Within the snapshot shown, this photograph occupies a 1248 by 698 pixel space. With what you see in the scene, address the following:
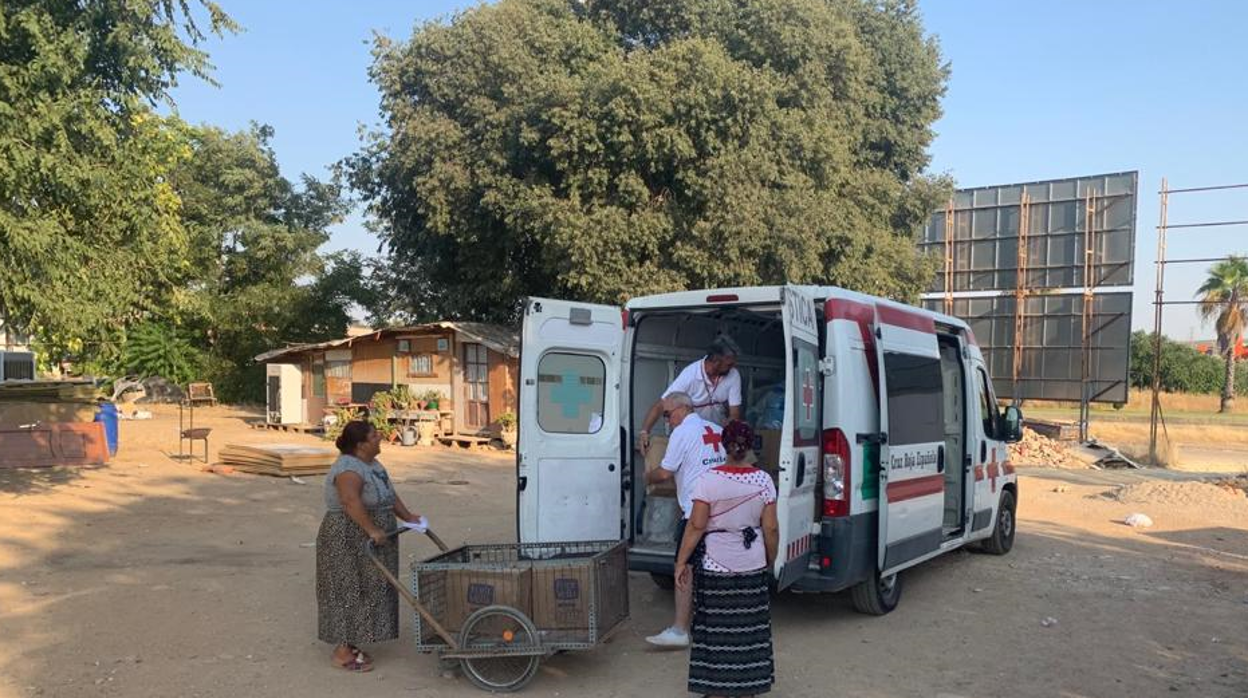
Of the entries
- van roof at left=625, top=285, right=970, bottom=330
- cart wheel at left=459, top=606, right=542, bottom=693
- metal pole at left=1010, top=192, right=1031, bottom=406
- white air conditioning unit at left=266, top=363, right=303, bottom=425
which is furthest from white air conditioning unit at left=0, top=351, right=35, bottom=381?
cart wheel at left=459, top=606, right=542, bottom=693

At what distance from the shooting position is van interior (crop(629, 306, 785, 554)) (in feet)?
22.6

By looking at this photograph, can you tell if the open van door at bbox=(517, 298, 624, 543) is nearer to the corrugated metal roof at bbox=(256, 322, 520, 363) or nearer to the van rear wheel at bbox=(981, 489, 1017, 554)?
the van rear wheel at bbox=(981, 489, 1017, 554)

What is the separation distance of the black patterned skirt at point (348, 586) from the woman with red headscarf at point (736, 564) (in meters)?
2.04

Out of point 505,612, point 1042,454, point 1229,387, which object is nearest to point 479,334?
point 1042,454

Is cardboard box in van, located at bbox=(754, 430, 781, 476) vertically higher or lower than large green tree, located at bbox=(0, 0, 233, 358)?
lower

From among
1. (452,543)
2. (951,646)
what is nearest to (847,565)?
(951,646)

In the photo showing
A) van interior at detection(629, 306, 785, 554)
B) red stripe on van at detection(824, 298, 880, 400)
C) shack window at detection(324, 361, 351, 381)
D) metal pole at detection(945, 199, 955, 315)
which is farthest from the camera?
metal pole at detection(945, 199, 955, 315)

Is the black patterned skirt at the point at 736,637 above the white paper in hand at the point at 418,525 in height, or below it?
below

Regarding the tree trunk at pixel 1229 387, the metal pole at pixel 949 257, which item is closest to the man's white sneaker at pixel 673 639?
the metal pole at pixel 949 257

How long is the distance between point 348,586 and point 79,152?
547 cm

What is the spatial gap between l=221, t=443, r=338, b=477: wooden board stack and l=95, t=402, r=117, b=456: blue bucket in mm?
2909

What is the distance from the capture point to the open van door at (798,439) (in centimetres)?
566

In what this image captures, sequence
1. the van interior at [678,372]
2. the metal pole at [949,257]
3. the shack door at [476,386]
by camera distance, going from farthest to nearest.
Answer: the metal pole at [949,257], the shack door at [476,386], the van interior at [678,372]

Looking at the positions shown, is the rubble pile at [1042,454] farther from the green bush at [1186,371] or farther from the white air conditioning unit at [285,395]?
the green bush at [1186,371]
